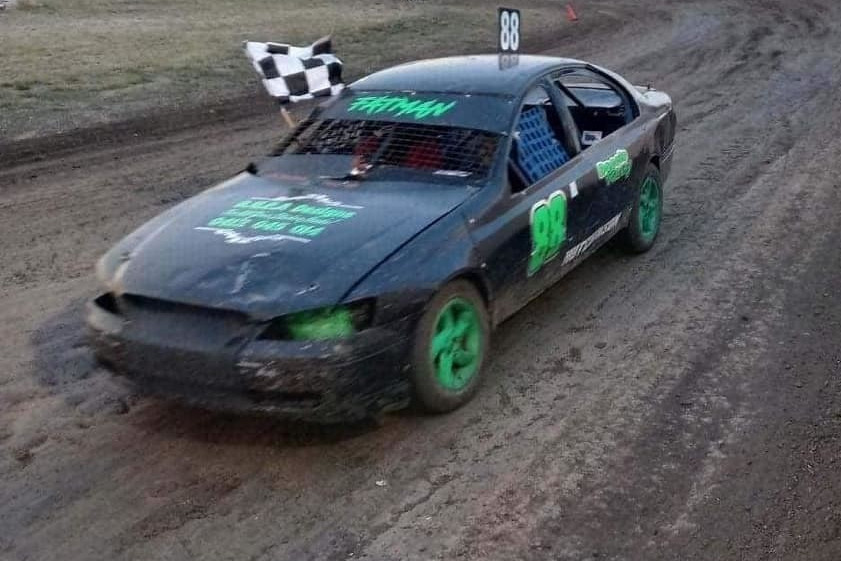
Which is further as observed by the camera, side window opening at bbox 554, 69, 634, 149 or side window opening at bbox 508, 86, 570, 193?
side window opening at bbox 554, 69, 634, 149

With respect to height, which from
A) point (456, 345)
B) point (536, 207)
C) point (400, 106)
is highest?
point (400, 106)

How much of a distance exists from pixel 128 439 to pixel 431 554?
162 cm

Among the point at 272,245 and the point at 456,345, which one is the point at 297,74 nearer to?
the point at 272,245

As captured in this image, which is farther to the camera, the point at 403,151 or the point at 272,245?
the point at 403,151

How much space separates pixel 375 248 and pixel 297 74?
Answer: 4053 mm

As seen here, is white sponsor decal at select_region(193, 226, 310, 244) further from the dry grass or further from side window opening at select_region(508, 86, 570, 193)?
the dry grass

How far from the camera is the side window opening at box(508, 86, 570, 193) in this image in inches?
202

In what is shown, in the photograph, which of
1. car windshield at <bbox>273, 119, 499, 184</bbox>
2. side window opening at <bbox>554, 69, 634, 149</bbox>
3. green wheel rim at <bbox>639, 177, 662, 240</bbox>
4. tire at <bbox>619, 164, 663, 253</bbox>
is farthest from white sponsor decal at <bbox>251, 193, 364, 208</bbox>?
green wheel rim at <bbox>639, 177, 662, 240</bbox>

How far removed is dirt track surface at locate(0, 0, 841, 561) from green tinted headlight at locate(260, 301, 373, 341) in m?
0.63

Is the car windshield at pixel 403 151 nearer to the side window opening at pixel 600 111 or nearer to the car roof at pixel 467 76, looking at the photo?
the car roof at pixel 467 76

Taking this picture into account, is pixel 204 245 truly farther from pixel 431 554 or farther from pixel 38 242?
pixel 38 242

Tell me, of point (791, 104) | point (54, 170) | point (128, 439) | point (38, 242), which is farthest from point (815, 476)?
point (791, 104)

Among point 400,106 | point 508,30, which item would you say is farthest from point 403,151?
point 508,30

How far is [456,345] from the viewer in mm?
4531
